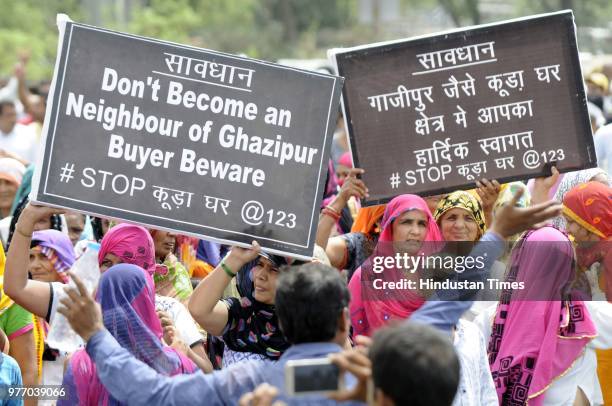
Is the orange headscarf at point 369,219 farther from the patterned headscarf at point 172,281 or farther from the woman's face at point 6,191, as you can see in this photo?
the woman's face at point 6,191

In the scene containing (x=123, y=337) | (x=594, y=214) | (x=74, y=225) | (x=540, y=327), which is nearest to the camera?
(x=123, y=337)

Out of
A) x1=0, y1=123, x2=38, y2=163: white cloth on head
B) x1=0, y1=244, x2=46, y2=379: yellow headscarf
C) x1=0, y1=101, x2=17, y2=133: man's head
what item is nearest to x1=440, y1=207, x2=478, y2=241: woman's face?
x1=0, y1=244, x2=46, y2=379: yellow headscarf

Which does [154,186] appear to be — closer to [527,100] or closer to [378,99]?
[378,99]

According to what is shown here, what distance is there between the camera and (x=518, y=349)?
5371 mm

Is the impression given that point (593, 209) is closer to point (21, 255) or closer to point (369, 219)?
point (369, 219)

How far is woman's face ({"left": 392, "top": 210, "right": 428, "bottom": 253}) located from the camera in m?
6.03

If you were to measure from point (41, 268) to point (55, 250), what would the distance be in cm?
12

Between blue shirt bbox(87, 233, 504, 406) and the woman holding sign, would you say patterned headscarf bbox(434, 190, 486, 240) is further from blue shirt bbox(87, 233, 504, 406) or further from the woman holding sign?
blue shirt bbox(87, 233, 504, 406)

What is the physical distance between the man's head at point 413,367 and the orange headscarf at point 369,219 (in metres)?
3.46

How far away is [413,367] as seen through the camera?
325cm

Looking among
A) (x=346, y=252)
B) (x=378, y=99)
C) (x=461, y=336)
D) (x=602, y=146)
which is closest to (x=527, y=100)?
(x=378, y=99)

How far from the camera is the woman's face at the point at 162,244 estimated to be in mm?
6434


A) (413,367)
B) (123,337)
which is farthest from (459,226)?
(413,367)

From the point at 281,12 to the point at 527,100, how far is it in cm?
3768
